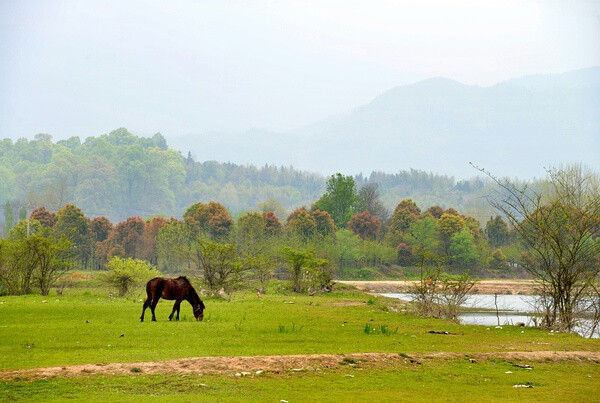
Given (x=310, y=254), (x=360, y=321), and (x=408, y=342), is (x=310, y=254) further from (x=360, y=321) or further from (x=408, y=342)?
(x=408, y=342)

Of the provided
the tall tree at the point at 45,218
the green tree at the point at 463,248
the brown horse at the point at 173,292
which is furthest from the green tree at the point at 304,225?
the brown horse at the point at 173,292

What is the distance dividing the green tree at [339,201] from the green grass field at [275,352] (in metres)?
89.3

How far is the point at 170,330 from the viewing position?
20.7m

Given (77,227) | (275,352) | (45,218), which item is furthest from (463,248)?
(275,352)

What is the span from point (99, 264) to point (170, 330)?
266ft

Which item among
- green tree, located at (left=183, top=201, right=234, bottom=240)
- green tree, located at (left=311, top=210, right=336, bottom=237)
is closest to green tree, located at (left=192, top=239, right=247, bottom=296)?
green tree, located at (left=183, top=201, right=234, bottom=240)

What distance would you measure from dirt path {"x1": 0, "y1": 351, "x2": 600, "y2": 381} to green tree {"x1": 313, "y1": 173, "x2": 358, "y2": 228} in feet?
322

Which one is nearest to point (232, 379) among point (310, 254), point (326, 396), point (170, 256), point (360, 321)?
point (326, 396)

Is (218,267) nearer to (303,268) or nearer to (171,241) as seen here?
(303,268)

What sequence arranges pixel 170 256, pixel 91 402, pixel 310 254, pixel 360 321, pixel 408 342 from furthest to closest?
1. pixel 170 256
2. pixel 310 254
3. pixel 360 321
4. pixel 408 342
5. pixel 91 402

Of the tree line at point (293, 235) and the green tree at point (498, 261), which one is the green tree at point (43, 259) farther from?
the green tree at point (498, 261)

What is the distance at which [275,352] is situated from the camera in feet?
55.3

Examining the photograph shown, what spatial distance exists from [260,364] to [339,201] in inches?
4012

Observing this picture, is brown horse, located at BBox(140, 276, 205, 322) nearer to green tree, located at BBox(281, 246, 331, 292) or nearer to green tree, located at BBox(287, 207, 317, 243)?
green tree, located at BBox(281, 246, 331, 292)
